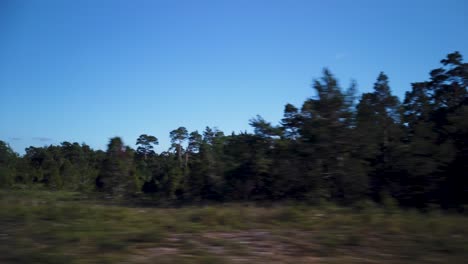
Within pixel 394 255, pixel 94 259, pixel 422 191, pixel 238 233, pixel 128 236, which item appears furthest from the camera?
pixel 422 191

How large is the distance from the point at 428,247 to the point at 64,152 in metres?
78.7

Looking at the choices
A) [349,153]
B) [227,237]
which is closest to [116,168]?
[349,153]

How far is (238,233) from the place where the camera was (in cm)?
866

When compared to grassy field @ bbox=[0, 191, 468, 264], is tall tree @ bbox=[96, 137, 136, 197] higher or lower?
higher

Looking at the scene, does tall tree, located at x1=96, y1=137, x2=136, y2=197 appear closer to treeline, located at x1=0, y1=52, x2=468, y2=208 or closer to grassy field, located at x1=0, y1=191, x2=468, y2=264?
treeline, located at x1=0, y1=52, x2=468, y2=208

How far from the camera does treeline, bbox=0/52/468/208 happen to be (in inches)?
928

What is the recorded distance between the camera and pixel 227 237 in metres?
8.20

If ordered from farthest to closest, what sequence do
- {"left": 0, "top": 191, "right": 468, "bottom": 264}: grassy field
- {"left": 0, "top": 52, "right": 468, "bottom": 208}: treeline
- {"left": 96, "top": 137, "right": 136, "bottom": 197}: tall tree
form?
1. {"left": 96, "top": 137, "right": 136, "bottom": 197}: tall tree
2. {"left": 0, "top": 52, "right": 468, "bottom": 208}: treeline
3. {"left": 0, "top": 191, "right": 468, "bottom": 264}: grassy field

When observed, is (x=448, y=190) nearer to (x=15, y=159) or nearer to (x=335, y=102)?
(x=335, y=102)

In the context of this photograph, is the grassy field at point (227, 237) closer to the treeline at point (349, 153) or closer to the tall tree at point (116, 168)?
the treeline at point (349, 153)

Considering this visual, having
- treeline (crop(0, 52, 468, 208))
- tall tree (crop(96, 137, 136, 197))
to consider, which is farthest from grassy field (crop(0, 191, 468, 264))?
tall tree (crop(96, 137, 136, 197))

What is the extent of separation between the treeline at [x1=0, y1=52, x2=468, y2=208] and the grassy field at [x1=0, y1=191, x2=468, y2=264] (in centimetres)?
644

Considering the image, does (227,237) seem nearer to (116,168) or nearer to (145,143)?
(116,168)

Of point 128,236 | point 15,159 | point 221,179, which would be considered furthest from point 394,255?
point 15,159
